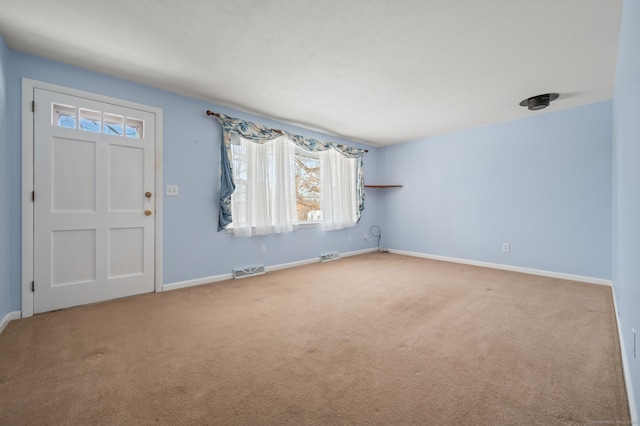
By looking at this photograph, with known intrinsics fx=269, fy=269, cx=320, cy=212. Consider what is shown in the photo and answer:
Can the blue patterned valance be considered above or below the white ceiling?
below

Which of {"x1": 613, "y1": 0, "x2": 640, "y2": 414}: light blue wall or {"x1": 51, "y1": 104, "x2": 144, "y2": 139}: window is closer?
{"x1": 613, "y1": 0, "x2": 640, "y2": 414}: light blue wall

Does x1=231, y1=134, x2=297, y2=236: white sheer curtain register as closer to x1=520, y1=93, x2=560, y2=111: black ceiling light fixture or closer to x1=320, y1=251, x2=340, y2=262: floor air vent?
x1=320, y1=251, x2=340, y2=262: floor air vent

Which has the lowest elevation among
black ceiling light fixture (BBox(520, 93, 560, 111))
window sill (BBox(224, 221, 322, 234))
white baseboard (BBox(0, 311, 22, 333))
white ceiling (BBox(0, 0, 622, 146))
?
white baseboard (BBox(0, 311, 22, 333))

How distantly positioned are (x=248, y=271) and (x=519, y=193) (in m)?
4.20

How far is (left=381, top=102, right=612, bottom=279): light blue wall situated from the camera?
349 cm

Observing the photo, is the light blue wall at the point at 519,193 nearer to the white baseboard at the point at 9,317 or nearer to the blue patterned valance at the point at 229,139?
the blue patterned valance at the point at 229,139

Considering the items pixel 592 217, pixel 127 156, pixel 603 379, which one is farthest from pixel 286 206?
pixel 592 217

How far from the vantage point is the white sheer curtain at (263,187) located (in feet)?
12.3

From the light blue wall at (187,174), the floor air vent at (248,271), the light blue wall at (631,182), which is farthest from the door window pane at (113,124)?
the light blue wall at (631,182)

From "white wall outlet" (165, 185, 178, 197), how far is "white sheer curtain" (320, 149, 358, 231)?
2437 millimetres

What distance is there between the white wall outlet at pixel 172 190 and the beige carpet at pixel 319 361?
3.78 feet

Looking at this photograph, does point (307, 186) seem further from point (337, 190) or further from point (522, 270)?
point (522, 270)

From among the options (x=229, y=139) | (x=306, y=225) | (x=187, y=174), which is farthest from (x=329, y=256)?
(x=187, y=174)

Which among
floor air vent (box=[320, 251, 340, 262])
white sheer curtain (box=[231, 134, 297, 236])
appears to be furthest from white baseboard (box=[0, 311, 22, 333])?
floor air vent (box=[320, 251, 340, 262])
